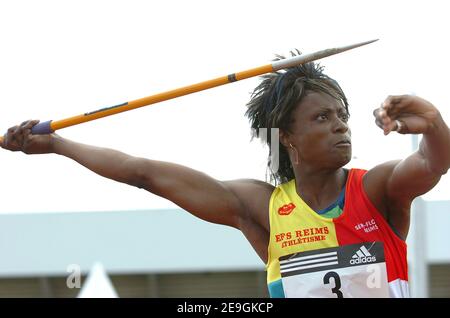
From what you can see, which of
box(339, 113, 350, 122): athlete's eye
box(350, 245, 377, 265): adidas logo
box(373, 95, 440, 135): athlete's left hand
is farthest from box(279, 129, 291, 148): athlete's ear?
box(373, 95, 440, 135): athlete's left hand

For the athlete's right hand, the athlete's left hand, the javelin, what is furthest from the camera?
the athlete's right hand

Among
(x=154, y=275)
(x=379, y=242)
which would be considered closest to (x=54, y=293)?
(x=154, y=275)

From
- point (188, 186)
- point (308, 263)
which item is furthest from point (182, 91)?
point (308, 263)

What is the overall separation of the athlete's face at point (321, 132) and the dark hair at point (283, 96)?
0.05 m

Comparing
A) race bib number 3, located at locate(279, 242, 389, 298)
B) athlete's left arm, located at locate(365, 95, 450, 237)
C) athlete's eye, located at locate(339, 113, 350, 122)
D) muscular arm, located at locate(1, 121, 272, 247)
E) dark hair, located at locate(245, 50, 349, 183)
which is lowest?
race bib number 3, located at locate(279, 242, 389, 298)

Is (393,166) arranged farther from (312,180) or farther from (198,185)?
(198,185)

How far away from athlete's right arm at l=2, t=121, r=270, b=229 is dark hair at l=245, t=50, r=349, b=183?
23 centimetres

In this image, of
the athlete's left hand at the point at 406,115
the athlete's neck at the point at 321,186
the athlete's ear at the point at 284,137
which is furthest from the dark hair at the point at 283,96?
the athlete's left hand at the point at 406,115

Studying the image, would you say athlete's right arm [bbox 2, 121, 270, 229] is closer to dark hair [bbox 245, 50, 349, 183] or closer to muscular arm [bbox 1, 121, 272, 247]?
muscular arm [bbox 1, 121, 272, 247]

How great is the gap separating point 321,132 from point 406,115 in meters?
0.90

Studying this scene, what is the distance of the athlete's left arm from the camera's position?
5.00m

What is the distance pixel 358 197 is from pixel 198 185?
95cm

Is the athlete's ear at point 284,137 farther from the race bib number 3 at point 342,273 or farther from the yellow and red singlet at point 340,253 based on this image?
the race bib number 3 at point 342,273

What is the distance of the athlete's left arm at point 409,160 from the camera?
16.4 feet
